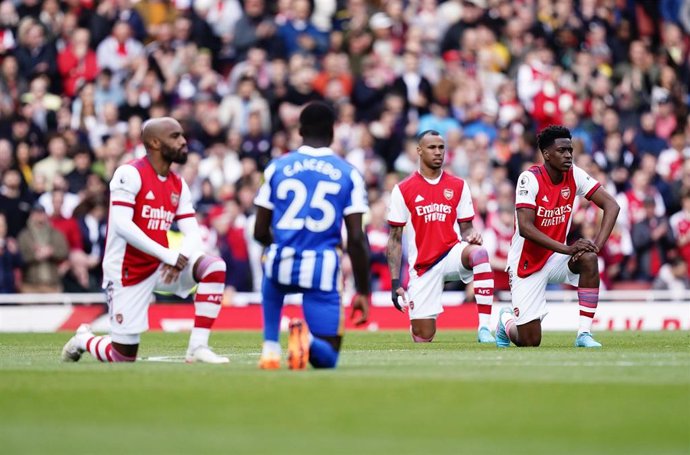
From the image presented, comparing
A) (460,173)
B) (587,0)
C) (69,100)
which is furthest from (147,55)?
(587,0)

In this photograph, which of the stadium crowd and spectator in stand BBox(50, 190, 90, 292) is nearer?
spectator in stand BBox(50, 190, 90, 292)

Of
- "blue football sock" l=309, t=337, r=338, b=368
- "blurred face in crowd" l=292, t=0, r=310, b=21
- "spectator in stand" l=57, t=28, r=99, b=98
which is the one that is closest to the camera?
"blue football sock" l=309, t=337, r=338, b=368

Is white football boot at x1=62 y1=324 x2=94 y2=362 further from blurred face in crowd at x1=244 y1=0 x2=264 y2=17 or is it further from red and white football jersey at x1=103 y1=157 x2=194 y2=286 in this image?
blurred face in crowd at x1=244 y1=0 x2=264 y2=17

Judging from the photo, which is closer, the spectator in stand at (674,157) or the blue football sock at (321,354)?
the blue football sock at (321,354)

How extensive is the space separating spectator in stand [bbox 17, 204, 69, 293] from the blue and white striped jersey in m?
12.2

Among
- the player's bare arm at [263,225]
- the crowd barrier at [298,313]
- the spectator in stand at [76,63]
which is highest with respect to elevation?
the spectator in stand at [76,63]

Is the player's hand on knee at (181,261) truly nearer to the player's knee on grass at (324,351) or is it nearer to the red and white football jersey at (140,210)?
the red and white football jersey at (140,210)

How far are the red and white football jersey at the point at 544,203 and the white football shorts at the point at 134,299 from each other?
459cm

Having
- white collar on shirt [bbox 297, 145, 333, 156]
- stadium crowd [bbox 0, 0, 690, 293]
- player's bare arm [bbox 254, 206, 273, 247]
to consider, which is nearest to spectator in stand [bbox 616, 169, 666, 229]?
stadium crowd [bbox 0, 0, 690, 293]

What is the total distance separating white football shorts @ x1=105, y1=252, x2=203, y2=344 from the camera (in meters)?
12.9

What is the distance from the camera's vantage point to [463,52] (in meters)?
28.2

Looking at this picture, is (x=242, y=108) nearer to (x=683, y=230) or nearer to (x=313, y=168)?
(x=683, y=230)

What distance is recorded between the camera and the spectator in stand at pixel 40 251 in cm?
2294

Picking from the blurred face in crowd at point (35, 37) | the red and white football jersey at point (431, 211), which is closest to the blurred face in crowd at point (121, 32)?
the blurred face in crowd at point (35, 37)
